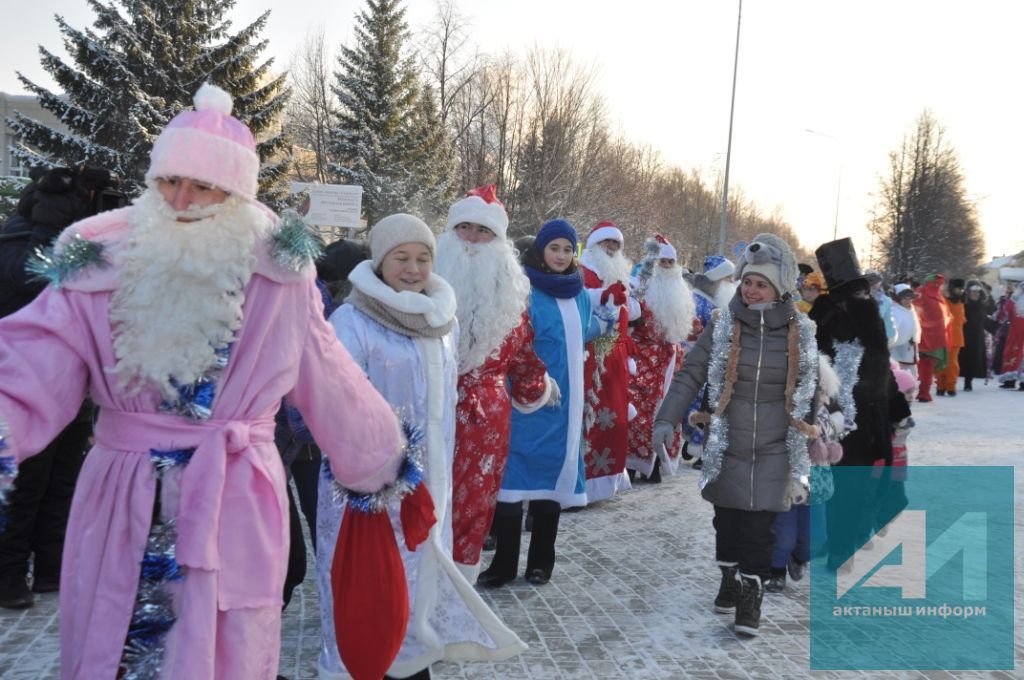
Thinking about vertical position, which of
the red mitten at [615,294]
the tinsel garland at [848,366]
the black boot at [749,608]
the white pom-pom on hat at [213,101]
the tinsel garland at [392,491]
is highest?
the white pom-pom on hat at [213,101]

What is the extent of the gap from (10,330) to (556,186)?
2806 cm

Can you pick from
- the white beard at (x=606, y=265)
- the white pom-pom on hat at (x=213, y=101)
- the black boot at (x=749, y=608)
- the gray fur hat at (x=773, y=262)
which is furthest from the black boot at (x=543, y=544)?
the white pom-pom on hat at (x=213, y=101)

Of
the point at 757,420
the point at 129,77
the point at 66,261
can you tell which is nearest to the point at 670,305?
the point at 757,420

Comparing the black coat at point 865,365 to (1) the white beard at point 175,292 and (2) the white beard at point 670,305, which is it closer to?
(2) the white beard at point 670,305

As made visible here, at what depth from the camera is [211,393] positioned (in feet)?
7.75

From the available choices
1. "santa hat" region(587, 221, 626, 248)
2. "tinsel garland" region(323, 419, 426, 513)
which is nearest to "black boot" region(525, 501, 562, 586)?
"tinsel garland" region(323, 419, 426, 513)

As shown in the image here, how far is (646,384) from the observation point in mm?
8977

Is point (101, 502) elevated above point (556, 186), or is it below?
below

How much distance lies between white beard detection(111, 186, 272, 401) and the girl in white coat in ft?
4.54

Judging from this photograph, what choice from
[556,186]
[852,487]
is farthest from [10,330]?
[556,186]

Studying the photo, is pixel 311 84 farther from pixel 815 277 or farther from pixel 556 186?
pixel 815 277

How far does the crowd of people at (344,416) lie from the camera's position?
229 centimetres

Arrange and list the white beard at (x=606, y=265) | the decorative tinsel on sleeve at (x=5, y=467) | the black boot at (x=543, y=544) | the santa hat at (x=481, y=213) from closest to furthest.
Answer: the decorative tinsel on sleeve at (x=5, y=467), the santa hat at (x=481, y=213), the black boot at (x=543, y=544), the white beard at (x=606, y=265)

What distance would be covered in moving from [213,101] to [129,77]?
22672 mm
